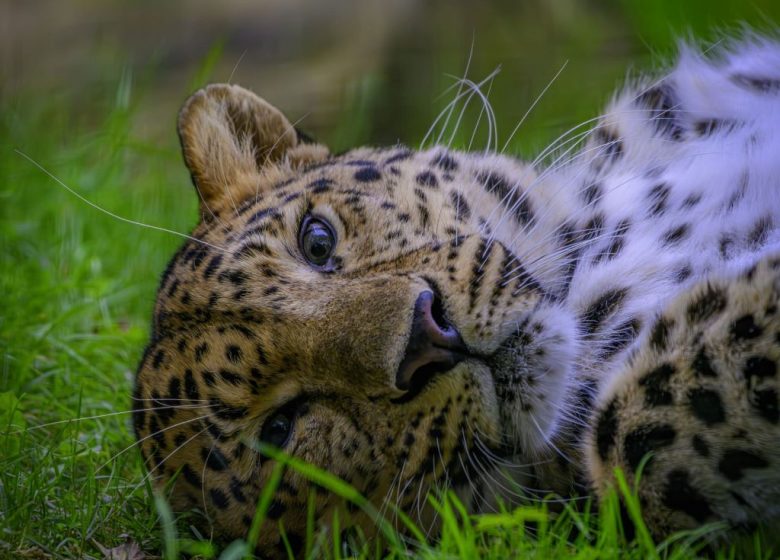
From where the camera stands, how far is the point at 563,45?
1151cm

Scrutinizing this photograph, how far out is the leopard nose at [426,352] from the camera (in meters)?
3.32

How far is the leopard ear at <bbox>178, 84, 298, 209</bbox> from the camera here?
5.04 m

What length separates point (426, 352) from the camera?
3318 millimetres

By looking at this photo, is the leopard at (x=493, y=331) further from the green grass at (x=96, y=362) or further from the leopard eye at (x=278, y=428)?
the green grass at (x=96, y=362)

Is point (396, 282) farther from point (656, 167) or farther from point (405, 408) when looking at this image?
point (656, 167)

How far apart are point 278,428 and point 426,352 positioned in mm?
840

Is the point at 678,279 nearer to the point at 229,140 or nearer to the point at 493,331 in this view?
the point at 493,331

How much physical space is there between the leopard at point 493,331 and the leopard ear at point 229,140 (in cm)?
17

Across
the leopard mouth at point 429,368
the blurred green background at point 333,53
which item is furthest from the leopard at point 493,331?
the blurred green background at point 333,53

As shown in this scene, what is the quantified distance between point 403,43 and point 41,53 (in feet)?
18.7

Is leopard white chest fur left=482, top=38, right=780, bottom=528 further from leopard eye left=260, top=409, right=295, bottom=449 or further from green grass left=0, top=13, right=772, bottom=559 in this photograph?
leopard eye left=260, top=409, right=295, bottom=449

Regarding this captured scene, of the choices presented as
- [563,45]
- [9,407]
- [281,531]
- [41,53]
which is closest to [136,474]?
[9,407]

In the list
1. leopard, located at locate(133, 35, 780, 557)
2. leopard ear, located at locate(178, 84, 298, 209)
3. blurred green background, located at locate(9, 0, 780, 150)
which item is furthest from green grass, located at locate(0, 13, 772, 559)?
leopard ear, located at locate(178, 84, 298, 209)

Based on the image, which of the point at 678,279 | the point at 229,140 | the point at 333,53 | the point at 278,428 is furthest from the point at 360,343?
the point at 333,53
